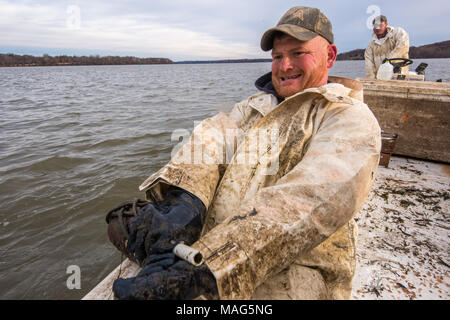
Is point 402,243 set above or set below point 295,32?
below

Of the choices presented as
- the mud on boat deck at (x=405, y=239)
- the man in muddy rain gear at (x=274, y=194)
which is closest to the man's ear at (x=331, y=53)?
the man in muddy rain gear at (x=274, y=194)

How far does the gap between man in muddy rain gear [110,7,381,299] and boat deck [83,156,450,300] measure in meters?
0.50

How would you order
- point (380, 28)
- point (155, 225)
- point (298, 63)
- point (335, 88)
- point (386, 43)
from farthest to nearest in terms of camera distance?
1. point (386, 43)
2. point (380, 28)
3. point (298, 63)
4. point (335, 88)
5. point (155, 225)

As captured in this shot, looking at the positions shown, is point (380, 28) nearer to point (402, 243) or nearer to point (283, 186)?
point (402, 243)

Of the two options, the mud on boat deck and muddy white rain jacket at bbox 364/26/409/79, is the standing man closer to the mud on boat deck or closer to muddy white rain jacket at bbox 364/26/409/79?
muddy white rain jacket at bbox 364/26/409/79

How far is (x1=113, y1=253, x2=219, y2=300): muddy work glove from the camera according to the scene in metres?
1.05

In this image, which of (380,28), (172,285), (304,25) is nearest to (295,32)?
(304,25)

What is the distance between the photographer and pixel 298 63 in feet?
6.70

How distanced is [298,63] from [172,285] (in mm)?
1885

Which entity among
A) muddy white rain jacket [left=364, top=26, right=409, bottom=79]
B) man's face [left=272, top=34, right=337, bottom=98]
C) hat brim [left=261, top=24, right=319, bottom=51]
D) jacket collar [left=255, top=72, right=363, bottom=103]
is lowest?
jacket collar [left=255, top=72, right=363, bottom=103]

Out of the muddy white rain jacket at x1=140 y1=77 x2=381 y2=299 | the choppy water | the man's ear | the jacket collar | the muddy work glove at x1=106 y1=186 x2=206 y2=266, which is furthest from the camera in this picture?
the choppy water

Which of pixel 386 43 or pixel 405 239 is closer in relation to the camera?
pixel 405 239

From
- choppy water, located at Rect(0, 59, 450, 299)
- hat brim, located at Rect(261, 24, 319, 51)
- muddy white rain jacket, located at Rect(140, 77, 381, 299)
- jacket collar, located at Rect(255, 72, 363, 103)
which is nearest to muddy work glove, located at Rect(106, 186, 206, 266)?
muddy white rain jacket, located at Rect(140, 77, 381, 299)
